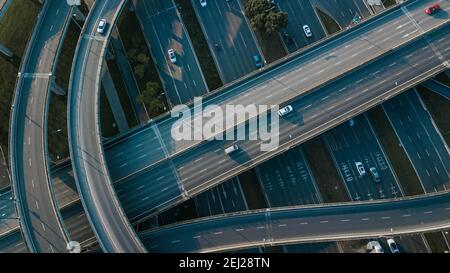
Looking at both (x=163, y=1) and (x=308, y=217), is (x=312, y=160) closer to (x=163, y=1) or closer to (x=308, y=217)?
(x=308, y=217)

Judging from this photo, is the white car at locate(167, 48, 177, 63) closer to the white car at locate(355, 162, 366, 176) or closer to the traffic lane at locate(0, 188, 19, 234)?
the traffic lane at locate(0, 188, 19, 234)

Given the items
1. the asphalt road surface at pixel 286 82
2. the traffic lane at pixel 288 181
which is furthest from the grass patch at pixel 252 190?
the asphalt road surface at pixel 286 82

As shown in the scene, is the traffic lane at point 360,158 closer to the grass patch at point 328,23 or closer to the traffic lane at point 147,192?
the grass patch at point 328,23

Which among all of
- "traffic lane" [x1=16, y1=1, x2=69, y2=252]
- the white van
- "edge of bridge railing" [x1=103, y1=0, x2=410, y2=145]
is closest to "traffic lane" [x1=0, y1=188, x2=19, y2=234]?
"traffic lane" [x1=16, y1=1, x2=69, y2=252]

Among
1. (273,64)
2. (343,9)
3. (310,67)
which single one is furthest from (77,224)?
(343,9)

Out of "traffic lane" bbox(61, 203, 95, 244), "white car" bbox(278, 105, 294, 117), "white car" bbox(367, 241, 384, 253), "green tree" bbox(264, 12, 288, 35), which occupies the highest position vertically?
"green tree" bbox(264, 12, 288, 35)

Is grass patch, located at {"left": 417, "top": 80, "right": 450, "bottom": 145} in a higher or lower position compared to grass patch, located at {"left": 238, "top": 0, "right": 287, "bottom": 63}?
lower
